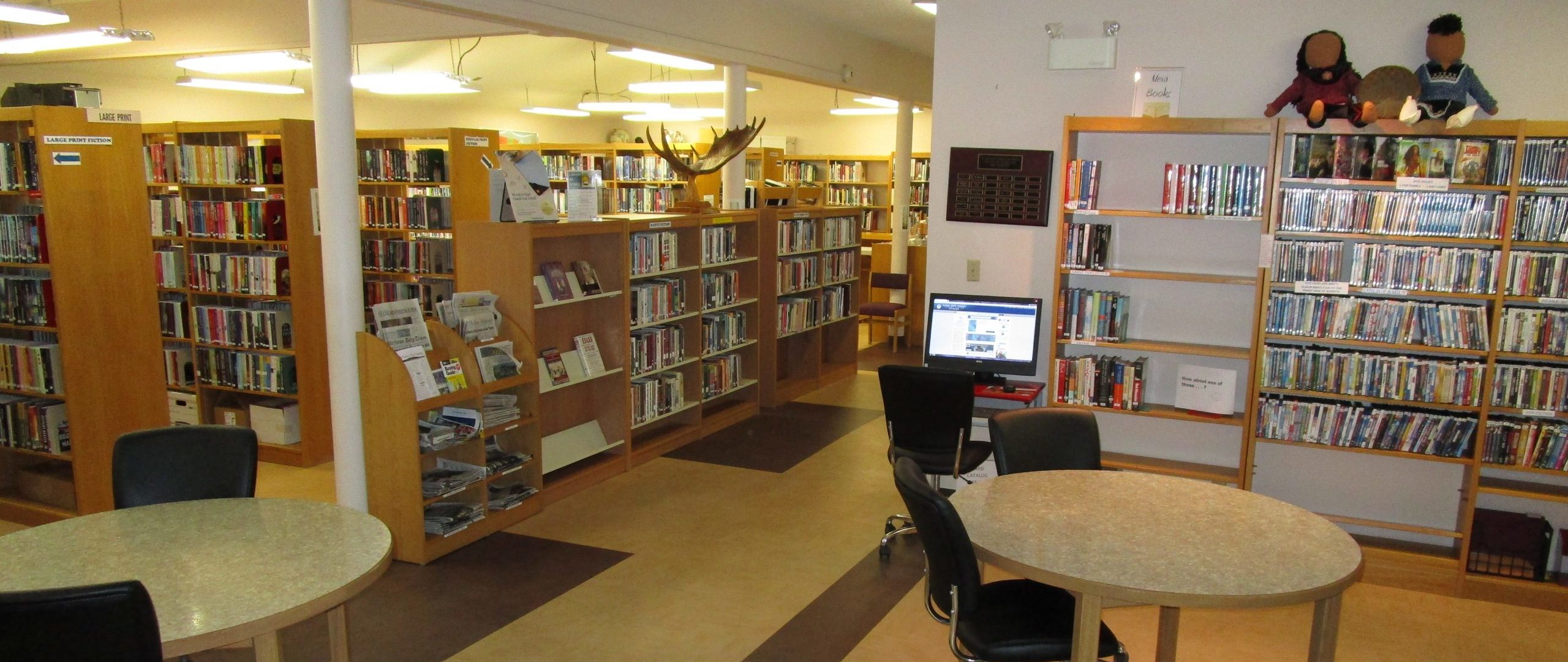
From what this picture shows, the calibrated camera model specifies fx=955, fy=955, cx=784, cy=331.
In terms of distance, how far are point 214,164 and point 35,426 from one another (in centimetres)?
190

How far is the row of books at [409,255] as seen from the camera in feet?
22.1

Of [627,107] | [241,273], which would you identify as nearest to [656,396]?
[241,273]

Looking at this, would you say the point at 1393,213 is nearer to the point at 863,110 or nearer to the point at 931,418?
the point at 931,418

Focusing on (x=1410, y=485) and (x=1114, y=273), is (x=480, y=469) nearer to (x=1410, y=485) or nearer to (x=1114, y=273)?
(x=1114, y=273)

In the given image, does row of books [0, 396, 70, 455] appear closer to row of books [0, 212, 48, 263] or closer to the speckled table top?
row of books [0, 212, 48, 263]

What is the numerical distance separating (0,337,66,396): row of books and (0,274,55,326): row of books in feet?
0.43

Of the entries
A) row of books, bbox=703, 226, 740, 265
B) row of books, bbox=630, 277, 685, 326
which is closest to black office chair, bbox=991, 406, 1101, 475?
row of books, bbox=630, 277, 685, 326

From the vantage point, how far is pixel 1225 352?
15.3 ft

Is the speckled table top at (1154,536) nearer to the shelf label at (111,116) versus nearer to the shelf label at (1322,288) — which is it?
the shelf label at (1322,288)

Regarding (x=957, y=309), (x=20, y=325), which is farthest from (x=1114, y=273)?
(x=20, y=325)

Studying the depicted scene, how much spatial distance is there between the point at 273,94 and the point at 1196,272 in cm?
1127

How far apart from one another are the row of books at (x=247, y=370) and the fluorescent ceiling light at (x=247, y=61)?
261 centimetres

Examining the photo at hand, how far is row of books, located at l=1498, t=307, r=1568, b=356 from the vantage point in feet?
13.7

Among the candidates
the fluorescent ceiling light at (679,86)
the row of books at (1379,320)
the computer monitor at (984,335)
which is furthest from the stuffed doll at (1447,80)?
the fluorescent ceiling light at (679,86)
